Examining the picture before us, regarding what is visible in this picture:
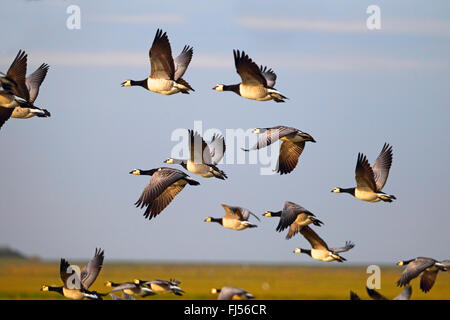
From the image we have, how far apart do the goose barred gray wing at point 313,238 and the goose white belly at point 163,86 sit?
9.20 ft

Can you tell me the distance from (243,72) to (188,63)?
184 cm

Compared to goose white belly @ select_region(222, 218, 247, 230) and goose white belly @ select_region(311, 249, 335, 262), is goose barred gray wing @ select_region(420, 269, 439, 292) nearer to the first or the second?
goose white belly @ select_region(311, 249, 335, 262)

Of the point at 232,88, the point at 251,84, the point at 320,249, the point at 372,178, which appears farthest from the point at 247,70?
the point at 320,249

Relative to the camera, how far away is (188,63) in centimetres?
1275

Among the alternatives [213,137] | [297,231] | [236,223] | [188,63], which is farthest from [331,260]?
[188,63]

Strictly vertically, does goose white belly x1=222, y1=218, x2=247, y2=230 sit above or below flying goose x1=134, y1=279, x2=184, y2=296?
above

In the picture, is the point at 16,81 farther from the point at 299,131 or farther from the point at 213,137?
the point at 299,131

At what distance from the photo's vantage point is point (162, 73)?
37.5ft

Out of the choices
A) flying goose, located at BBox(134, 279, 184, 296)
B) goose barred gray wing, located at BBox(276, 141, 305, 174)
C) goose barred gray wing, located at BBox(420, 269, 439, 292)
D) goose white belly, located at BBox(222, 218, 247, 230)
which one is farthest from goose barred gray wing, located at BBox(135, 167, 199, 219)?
goose barred gray wing, located at BBox(420, 269, 439, 292)

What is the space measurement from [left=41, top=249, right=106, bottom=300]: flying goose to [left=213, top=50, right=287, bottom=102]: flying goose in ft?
10.4

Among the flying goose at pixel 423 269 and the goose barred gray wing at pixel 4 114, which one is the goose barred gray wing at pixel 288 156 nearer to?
the flying goose at pixel 423 269

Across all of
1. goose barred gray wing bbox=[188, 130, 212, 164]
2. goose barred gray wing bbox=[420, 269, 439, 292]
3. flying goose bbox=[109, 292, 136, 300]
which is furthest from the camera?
goose barred gray wing bbox=[420, 269, 439, 292]

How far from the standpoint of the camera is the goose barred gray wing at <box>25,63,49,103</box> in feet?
40.7

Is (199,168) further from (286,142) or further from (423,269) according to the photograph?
(423,269)
